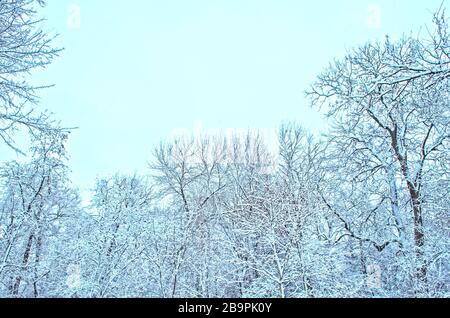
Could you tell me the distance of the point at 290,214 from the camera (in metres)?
6.07

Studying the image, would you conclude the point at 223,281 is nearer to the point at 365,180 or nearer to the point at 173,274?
the point at 173,274

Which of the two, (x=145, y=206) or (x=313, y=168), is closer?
(x=145, y=206)

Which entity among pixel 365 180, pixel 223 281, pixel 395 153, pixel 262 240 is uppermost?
pixel 395 153

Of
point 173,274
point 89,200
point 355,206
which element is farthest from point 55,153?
point 355,206

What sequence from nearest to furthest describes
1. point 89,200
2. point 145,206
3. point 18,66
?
1. point 18,66
2. point 145,206
3. point 89,200

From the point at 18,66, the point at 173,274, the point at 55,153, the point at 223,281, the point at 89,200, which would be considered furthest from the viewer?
the point at 89,200

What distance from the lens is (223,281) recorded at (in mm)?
6734

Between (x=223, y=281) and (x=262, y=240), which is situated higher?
(x=262, y=240)

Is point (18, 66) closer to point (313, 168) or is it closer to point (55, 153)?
point (55, 153)

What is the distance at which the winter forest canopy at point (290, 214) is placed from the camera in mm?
4621

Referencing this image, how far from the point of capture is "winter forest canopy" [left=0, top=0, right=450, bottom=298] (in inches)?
182

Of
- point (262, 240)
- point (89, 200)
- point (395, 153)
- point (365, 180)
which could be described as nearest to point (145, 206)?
point (89, 200)

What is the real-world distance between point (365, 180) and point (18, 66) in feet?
24.8
